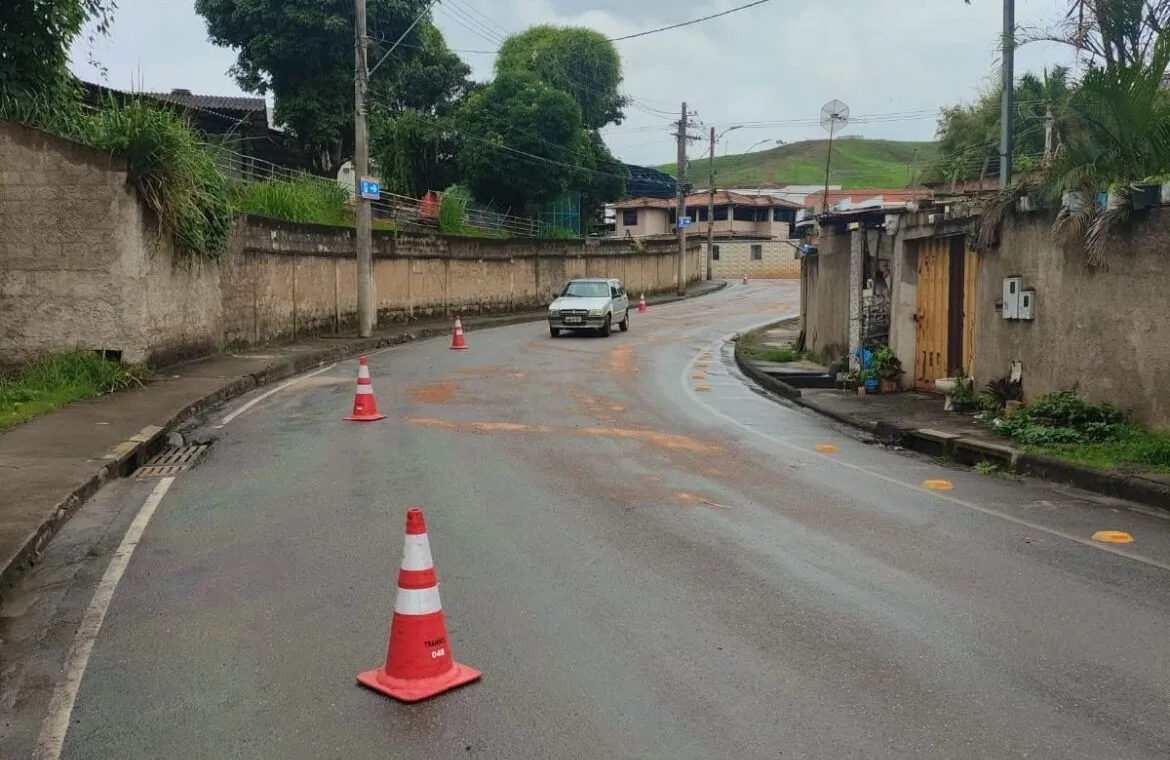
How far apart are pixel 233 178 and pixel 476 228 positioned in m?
19.0

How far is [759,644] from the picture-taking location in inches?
197

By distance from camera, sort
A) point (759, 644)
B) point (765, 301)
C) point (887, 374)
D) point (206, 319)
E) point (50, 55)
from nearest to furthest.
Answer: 1. point (759, 644)
2. point (887, 374)
3. point (50, 55)
4. point (206, 319)
5. point (765, 301)

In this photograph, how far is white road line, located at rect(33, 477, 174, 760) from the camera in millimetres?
4102

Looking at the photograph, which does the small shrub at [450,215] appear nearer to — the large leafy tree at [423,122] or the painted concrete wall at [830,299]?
the large leafy tree at [423,122]

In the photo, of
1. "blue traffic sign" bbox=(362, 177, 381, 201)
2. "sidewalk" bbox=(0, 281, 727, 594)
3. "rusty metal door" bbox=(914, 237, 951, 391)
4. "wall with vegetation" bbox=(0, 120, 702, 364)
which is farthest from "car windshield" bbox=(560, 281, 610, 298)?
"rusty metal door" bbox=(914, 237, 951, 391)

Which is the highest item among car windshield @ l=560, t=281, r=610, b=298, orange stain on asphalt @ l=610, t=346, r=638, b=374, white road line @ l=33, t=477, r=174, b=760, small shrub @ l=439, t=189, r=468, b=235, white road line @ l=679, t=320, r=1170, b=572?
small shrub @ l=439, t=189, r=468, b=235

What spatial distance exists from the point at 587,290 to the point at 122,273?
15.5 metres

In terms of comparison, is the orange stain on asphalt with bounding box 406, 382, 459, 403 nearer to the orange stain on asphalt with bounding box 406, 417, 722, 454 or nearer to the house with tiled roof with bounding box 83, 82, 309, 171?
the orange stain on asphalt with bounding box 406, 417, 722, 454

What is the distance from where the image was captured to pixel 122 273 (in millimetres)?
15664

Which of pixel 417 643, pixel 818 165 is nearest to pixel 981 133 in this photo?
pixel 417 643

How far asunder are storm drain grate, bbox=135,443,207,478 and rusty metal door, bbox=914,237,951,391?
33.7 feet

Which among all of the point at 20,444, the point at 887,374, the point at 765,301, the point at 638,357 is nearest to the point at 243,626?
the point at 20,444

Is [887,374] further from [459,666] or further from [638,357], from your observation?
[459,666]

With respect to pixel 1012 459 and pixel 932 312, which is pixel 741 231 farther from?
pixel 1012 459
